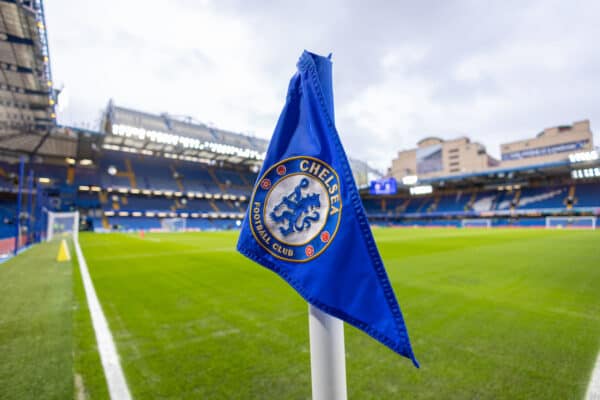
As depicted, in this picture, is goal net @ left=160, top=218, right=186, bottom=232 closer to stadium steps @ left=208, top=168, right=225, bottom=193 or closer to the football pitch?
stadium steps @ left=208, top=168, right=225, bottom=193

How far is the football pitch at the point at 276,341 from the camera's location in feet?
7.60

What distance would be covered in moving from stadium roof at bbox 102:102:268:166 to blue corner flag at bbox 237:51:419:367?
140 feet

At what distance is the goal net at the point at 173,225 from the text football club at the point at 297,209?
41459 millimetres

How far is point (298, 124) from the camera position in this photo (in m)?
1.32

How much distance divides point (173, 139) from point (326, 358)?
44.7 meters

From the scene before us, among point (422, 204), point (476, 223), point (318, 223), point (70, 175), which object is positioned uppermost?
point (70, 175)

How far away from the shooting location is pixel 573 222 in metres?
36.5

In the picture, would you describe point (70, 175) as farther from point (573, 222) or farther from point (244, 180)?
point (573, 222)

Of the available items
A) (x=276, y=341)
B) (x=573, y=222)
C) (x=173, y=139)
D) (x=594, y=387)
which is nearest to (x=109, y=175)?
(x=173, y=139)

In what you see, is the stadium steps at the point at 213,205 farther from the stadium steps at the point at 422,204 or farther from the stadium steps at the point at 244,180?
the stadium steps at the point at 422,204

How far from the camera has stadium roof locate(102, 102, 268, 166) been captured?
127 feet

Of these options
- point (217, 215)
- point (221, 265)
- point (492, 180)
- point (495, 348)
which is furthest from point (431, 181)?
point (495, 348)

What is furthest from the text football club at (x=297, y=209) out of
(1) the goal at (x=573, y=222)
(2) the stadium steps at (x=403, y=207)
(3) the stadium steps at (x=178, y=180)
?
(2) the stadium steps at (x=403, y=207)

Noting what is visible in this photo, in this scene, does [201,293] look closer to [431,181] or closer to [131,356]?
[131,356]
